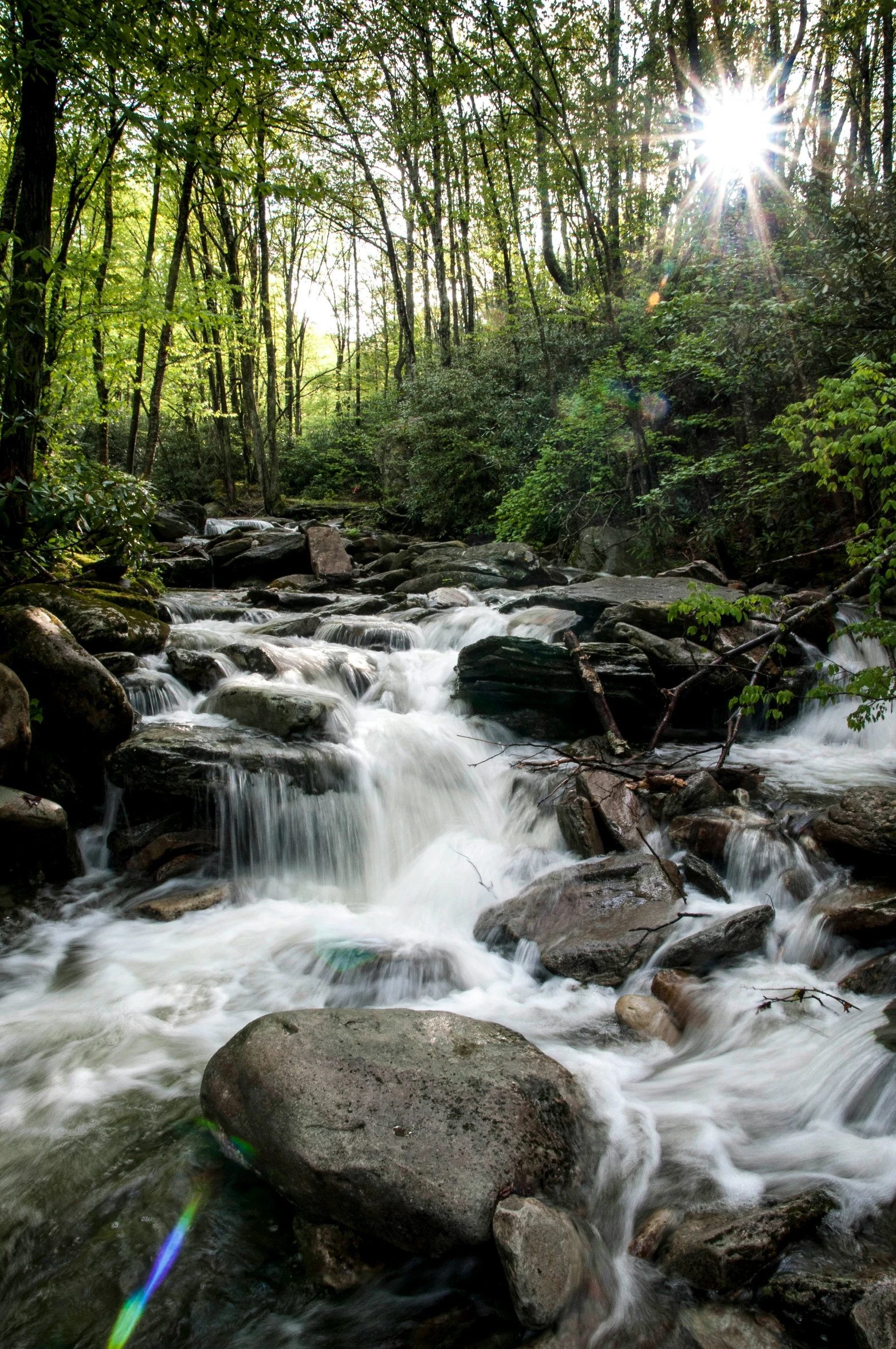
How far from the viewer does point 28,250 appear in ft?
21.1

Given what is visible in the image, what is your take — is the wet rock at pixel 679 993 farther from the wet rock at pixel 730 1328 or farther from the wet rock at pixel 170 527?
the wet rock at pixel 170 527

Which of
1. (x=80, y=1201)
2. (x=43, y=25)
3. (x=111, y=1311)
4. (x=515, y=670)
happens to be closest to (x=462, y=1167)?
(x=111, y=1311)

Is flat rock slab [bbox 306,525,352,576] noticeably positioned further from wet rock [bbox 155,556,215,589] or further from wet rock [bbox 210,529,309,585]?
wet rock [bbox 155,556,215,589]

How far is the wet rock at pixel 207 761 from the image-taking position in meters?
6.13

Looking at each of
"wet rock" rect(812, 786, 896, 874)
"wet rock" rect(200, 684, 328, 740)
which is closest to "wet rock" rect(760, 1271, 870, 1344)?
"wet rock" rect(812, 786, 896, 874)

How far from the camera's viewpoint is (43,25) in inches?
260

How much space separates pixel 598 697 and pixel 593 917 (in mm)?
3107

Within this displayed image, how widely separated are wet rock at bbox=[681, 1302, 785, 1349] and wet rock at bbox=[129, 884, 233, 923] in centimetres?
431

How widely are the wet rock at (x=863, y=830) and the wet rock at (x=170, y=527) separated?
55.1 ft

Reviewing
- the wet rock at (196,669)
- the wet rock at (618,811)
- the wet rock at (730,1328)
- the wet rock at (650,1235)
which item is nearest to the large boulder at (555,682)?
the wet rock at (618,811)

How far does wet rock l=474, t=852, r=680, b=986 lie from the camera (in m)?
4.58

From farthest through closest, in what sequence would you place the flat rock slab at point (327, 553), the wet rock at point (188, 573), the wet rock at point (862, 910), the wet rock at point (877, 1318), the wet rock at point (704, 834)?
1. the flat rock slab at point (327, 553)
2. the wet rock at point (188, 573)
3. the wet rock at point (704, 834)
4. the wet rock at point (862, 910)
5. the wet rock at point (877, 1318)

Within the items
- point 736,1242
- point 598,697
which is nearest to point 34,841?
point 736,1242

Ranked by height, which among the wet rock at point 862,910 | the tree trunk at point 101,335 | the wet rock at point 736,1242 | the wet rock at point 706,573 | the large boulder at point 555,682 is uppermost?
the tree trunk at point 101,335
